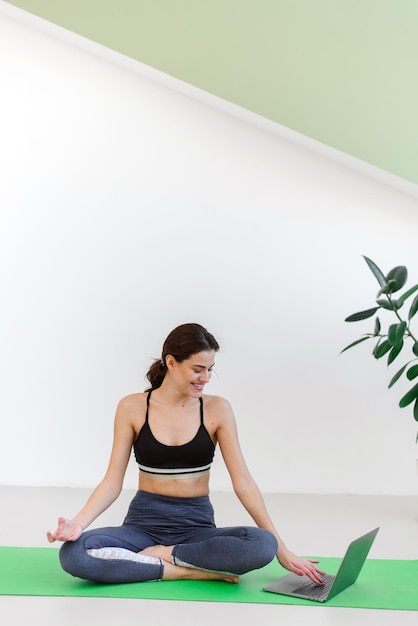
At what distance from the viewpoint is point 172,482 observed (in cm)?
273

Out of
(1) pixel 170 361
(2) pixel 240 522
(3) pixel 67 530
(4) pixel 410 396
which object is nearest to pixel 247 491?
(1) pixel 170 361

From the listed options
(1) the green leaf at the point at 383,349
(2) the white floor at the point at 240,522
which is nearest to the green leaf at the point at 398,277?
(1) the green leaf at the point at 383,349

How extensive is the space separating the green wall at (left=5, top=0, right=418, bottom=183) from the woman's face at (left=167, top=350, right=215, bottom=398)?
214cm

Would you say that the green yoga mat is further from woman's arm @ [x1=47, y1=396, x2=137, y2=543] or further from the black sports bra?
the black sports bra

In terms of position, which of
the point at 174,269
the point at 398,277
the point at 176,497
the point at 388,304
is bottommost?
the point at 176,497

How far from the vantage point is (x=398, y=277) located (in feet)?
12.6

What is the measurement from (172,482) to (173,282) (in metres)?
2.41

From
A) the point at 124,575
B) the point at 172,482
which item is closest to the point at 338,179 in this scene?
the point at 172,482

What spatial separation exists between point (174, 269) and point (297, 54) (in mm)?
1460

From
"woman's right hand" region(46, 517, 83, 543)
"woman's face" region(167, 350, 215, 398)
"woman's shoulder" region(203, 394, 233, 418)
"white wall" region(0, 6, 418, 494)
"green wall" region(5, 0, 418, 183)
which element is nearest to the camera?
"woman's right hand" region(46, 517, 83, 543)

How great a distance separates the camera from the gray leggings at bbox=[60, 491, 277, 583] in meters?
2.46

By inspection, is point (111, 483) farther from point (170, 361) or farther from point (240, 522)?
point (240, 522)

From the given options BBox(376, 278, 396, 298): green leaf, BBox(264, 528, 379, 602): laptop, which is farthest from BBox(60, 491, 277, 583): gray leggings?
BBox(376, 278, 396, 298): green leaf

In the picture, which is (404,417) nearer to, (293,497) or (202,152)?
(293,497)
